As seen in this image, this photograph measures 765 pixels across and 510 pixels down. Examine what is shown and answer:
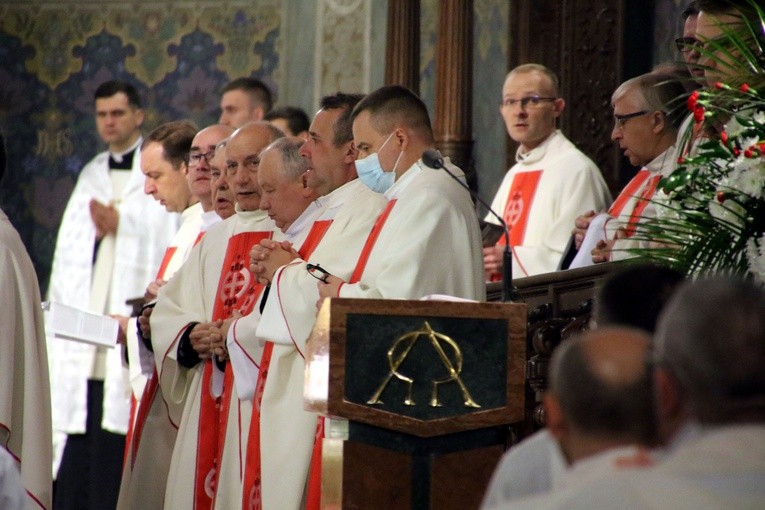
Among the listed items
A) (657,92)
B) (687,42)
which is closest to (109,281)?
(657,92)

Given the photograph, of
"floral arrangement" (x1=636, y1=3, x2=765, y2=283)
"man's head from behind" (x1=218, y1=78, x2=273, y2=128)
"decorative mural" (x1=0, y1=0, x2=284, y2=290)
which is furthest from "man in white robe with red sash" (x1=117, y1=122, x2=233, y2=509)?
"decorative mural" (x1=0, y1=0, x2=284, y2=290)

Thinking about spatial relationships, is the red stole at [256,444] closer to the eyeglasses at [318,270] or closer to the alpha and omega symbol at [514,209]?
the eyeglasses at [318,270]

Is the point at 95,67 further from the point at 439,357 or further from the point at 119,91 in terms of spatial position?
the point at 439,357

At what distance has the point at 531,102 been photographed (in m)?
7.79

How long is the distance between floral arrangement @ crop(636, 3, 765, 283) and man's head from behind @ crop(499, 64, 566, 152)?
330 centimetres

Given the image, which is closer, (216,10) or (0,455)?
(0,455)

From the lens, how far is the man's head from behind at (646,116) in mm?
6430

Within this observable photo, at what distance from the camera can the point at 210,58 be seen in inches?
488

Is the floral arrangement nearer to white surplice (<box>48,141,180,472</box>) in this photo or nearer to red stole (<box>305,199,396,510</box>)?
red stole (<box>305,199,396,510</box>)

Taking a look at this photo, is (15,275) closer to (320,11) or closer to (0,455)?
(0,455)

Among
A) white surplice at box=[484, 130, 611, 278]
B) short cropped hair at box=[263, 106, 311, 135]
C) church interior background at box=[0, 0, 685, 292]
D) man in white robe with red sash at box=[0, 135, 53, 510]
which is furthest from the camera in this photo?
church interior background at box=[0, 0, 685, 292]

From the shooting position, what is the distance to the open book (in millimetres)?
6758

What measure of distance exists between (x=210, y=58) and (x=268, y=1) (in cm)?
66

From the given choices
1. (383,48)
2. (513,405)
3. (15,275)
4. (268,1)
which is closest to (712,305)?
(513,405)
